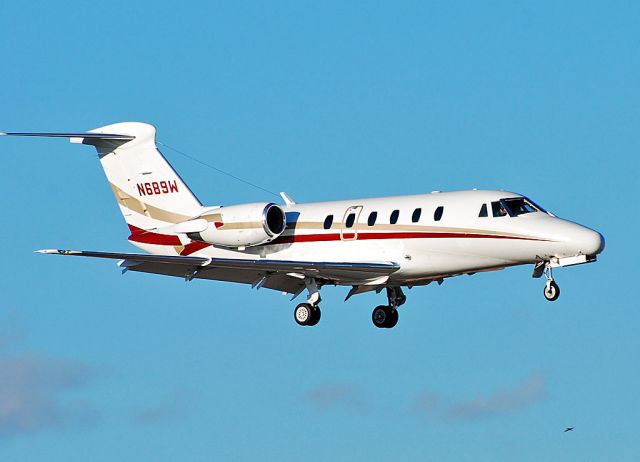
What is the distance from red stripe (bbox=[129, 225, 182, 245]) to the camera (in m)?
39.0

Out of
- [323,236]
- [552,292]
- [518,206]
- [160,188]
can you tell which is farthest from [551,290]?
[160,188]

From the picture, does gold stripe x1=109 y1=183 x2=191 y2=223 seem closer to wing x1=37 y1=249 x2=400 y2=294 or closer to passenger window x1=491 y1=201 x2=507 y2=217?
wing x1=37 y1=249 x2=400 y2=294

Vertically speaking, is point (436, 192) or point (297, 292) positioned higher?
point (436, 192)

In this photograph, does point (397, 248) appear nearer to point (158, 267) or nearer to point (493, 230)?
point (493, 230)

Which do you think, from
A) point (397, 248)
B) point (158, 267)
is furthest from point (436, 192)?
point (158, 267)

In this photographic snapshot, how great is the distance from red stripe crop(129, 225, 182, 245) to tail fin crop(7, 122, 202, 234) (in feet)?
0.17

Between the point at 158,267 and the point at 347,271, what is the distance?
473 centimetres

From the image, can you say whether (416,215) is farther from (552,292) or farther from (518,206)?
(552,292)

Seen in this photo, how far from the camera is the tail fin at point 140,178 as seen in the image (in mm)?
39594

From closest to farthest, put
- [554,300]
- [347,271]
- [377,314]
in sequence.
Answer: [554,300]
[347,271]
[377,314]

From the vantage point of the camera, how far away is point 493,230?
34125mm

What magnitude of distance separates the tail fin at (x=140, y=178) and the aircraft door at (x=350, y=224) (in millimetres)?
4978

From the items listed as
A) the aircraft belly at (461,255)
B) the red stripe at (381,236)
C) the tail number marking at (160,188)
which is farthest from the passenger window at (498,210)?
the tail number marking at (160,188)

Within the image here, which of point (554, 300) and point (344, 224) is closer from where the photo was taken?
point (554, 300)
